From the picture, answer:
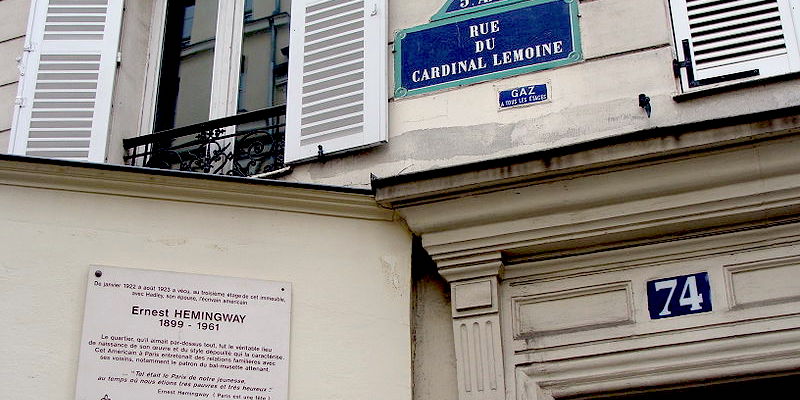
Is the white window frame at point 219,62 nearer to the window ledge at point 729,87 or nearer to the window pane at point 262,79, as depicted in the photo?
the window pane at point 262,79

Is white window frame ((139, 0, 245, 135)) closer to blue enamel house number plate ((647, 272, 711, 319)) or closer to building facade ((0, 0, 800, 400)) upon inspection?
building facade ((0, 0, 800, 400))

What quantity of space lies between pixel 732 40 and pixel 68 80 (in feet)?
11.8

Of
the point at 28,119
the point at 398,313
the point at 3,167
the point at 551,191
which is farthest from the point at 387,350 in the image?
the point at 28,119

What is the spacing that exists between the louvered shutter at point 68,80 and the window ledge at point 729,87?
3.09 metres

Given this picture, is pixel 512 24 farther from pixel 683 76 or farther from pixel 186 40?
pixel 186 40

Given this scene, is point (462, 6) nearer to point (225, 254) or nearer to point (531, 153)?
point (531, 153)

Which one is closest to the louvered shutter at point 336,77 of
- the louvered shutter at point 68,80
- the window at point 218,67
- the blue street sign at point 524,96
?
the window at point 218,67

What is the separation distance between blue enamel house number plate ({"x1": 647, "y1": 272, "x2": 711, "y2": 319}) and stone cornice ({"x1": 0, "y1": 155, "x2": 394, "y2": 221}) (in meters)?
1.36

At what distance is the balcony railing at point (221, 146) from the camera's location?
265 inches

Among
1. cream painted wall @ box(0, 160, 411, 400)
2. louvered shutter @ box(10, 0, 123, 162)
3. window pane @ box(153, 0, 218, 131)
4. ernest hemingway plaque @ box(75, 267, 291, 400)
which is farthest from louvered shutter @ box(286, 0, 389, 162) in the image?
louvered shutter @ box(10, 0, 123, 162)

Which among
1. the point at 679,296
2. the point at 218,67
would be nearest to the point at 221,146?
the point at 218,67

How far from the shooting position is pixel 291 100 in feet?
21.8

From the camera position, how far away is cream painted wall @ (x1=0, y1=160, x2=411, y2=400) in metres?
5.75

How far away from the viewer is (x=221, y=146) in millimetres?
6863
